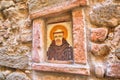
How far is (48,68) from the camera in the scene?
1.10m

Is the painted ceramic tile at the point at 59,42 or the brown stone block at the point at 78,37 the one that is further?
the painted ceramic tile at the point at 59,42

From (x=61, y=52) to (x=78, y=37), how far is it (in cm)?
19

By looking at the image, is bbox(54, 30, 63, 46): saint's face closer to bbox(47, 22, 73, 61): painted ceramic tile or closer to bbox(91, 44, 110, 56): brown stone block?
bbox(47, 22, 73, 61): painted ceramic tile

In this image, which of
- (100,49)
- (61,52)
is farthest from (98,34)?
(61,52)

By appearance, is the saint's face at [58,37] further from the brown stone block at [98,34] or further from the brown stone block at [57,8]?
the brown stone block at [98,34]

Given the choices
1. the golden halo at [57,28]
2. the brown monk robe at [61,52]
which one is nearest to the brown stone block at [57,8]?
the golden halo at [57,28]

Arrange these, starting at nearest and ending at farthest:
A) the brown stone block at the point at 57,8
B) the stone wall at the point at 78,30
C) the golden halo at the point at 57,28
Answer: the stone wall at the point at 78,30 < the brown stone block at the point at 57,8 < the golden halo at the point at 57,28

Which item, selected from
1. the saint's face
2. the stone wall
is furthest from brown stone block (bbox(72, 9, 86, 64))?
the saint's face

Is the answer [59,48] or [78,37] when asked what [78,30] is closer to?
[78,37]

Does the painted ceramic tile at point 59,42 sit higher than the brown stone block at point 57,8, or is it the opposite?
the brown stone block at point 57,8

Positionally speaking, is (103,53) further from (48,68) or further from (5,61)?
(5,61)

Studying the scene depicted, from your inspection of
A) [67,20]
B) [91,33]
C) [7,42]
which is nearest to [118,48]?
[91,33]

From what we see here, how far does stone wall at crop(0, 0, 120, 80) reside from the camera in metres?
0.87

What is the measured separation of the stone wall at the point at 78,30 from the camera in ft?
2.86
